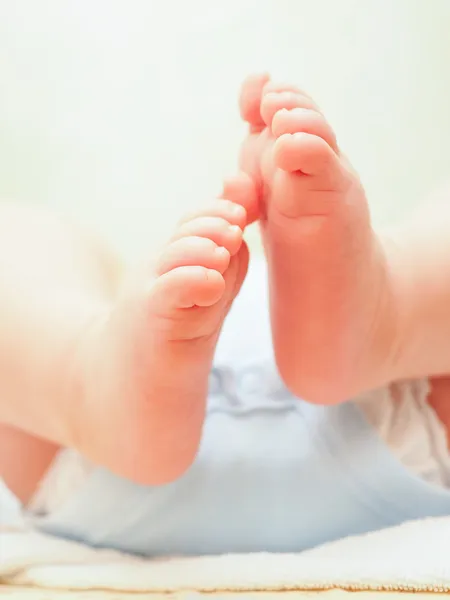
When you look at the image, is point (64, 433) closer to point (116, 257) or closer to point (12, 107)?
point (116, 257)

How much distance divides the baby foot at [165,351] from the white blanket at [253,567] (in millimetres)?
71

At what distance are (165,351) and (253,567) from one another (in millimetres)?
177

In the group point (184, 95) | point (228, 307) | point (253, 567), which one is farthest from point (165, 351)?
point (184, 95)

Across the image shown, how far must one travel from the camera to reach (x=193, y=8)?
1.08 metres

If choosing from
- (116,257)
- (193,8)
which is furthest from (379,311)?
(193,8)

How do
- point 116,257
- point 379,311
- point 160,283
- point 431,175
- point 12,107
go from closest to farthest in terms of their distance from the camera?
point 160,283
point 379,311
point 116,257
point 431,175
point 12,107

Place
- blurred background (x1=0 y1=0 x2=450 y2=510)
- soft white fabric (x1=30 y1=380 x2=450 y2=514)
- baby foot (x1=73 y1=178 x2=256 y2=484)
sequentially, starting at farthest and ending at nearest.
A: blurred background (x1=0 y1=0 x2=450 y2=510) → soft white fabric (x1=30 y1=380 x2=450 y2=514) → baby foot (x1=73 y1=178 x2=256 y2=484)

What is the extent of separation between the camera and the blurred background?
39.0 inches

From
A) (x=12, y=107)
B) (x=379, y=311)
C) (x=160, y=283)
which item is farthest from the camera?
(x=12, y=107)

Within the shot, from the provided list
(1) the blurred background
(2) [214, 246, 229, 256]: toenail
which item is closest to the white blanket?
(2) [214, 246, 229, 256]: toenail

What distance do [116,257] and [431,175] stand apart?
0.40 meters

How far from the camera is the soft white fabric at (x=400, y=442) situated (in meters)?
0.60

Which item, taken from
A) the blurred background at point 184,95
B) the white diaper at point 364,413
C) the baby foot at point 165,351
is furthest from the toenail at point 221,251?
the blurred background at point 184,95

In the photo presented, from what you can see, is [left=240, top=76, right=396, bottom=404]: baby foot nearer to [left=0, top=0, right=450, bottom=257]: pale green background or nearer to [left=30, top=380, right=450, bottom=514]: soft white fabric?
[left=30, top=380, right=450, bottom=514]: soft white fabric
